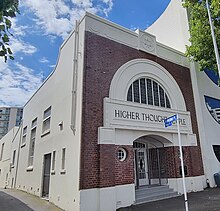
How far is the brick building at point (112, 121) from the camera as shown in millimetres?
8945

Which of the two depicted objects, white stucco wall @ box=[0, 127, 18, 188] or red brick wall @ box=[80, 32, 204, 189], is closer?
red brick wall @ box=[80, 32, 204, 189]

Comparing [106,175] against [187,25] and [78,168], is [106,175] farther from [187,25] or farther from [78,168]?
[187,25]

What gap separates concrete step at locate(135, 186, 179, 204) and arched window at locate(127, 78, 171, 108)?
4.55 meters

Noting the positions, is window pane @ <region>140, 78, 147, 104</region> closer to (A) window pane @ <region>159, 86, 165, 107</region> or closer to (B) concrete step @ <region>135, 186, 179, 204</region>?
(A) window pane @ <region>159, 86, 165, 107</region>

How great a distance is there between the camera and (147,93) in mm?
12039

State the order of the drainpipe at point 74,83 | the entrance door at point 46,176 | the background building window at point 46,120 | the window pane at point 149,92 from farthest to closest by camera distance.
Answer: the background building window at point 46,120, the entrance door at point 46,176, the window pane at point 149,92, the drainpipe at point 74,83

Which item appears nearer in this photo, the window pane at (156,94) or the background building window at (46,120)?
the window pane at (156,94)

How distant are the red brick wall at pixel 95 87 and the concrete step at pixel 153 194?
2.11 m

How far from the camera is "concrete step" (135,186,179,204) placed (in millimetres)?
10008

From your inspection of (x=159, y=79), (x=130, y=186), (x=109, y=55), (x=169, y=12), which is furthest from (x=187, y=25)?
(x=130, y=186)

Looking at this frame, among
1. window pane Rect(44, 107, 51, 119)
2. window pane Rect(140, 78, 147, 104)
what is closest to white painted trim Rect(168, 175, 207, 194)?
window pane Rect(140, 78, 147, 104)

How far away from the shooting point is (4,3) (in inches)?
114

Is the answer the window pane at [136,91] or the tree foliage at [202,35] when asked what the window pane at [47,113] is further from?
the tree foliage at [202,35]

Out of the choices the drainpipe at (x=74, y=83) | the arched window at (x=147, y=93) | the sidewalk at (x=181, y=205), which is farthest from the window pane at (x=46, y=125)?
the sidewalk at (x=181, y=205)
